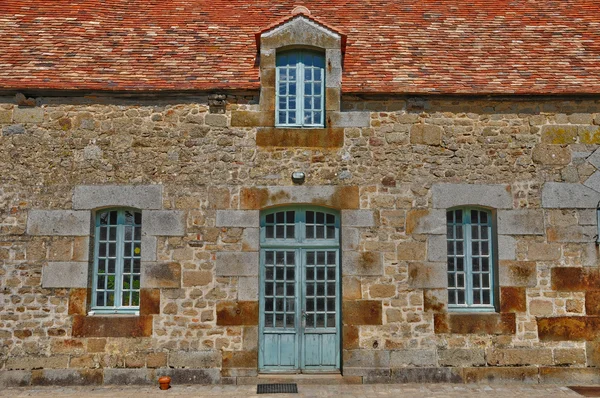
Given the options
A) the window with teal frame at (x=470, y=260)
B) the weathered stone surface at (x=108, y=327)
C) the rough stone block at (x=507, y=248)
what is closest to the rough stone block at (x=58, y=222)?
the weathered stone surface at (x=108, y=327)

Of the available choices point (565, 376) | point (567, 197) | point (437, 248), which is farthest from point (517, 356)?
point (567, 197)

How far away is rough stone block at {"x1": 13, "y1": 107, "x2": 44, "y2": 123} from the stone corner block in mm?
2253

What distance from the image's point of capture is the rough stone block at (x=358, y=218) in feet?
27.4

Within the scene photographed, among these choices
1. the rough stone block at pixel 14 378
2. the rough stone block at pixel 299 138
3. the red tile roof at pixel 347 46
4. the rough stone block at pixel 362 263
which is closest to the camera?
the rough stone block at pixel 14 378

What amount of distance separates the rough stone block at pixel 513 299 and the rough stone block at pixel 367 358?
1923 millimetres

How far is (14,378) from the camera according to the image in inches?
312

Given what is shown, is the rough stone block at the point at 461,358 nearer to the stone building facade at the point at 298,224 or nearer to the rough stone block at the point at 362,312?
the stone building facade at the point at 298,224

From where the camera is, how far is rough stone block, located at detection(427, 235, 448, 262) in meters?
8.28

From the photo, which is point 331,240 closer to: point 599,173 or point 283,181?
point 283,181

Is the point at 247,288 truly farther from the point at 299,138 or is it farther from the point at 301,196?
the point at 299,138

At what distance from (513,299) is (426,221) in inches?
68.9

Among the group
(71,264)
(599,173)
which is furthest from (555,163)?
(71,264)

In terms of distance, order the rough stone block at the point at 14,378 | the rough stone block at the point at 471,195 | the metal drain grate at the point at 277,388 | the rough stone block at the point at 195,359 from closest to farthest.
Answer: the metal drain grate at the point at 277,388
the rough stone block at the point at 14,378
the rough stone block at the point at 195,359
the rough stone block at the point at 471,195

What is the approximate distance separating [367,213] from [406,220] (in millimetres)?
612
